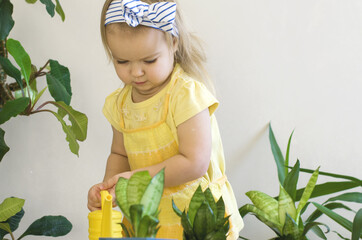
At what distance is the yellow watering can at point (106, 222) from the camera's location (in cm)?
66

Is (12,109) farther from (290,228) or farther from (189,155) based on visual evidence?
(290,228)

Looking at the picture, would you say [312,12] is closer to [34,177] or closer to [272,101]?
[272,101]

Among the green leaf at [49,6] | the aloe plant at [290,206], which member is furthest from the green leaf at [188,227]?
the green leaf at [49,6]

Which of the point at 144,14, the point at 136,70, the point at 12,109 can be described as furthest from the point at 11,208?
the point at 144,14

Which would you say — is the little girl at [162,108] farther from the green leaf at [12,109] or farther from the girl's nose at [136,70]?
the green leaf at [12,109]

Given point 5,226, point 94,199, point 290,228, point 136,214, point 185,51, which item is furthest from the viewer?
point 5,226

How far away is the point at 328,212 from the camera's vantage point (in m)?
1.26

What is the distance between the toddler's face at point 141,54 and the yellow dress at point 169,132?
58 millimetres

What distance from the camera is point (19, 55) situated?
160 cm

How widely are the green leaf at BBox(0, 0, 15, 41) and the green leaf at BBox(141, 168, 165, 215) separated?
120 cm

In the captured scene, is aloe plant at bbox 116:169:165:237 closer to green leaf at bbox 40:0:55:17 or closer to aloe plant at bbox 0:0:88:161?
aloe plant at bbox 0:0:88:161

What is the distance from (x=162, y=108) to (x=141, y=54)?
18 cm

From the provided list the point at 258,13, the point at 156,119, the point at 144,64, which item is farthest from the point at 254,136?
the point at 144,64

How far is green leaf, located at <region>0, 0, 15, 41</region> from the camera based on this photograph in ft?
5.19
